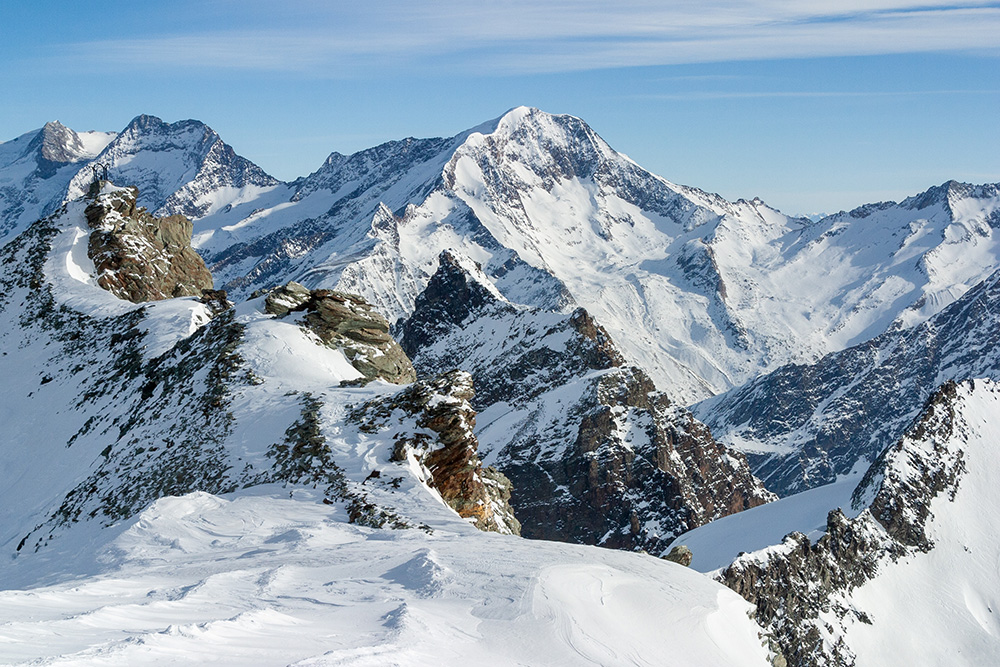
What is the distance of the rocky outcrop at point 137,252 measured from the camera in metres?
62.1

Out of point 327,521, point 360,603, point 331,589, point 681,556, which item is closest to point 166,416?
point 327,521

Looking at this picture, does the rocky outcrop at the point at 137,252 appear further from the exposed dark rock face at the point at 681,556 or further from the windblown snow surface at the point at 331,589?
the exposed dark rock face at the point at 681,556

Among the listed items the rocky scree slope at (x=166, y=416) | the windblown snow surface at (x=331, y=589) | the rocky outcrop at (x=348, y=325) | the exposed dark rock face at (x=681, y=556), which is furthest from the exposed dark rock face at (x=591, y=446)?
the windblown snow surface at (x=331, y=589)

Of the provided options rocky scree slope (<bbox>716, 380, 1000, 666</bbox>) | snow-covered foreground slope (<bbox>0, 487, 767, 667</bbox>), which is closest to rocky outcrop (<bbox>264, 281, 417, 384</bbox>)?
snow-covered foreground slope (<bbox>0, 487, 767, 667</bbox>)

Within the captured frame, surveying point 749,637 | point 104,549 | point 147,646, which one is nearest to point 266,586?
point 147,646

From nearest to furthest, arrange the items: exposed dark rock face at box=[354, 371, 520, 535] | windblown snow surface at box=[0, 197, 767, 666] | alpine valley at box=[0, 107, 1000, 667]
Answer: windblown snow surface at box=[0, 197, 767, 666]
alpine valley at box=[0, 107, 1000, 667]
exposed dark rock face at box=[354, 371, 520, 535]

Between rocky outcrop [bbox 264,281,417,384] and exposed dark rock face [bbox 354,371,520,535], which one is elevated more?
rocky outcrop [bbox 264,281,417,384]

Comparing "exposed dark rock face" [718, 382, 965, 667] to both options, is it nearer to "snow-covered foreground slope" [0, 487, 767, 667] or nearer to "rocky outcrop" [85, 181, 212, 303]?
"snow-covered foreground slope" [0, 487, 767, 667]

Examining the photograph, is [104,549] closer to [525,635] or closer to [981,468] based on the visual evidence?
[525,635]

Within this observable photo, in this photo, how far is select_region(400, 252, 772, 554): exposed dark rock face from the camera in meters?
103

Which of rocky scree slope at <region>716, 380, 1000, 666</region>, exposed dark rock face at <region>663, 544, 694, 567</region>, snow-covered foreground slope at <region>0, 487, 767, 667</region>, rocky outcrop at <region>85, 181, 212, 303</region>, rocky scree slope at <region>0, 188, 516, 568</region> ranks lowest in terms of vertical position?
rocky scree slope at <region>716, 380, 1000, 666</region>

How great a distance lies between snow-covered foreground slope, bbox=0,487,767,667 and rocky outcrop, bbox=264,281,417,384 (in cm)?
1964

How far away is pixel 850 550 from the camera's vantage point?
55000 millimetres

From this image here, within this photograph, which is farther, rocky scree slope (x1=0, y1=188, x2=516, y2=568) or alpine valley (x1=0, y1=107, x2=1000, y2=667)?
rocky scree slope (x1=0, y1=188, x2=516, y2=568)
